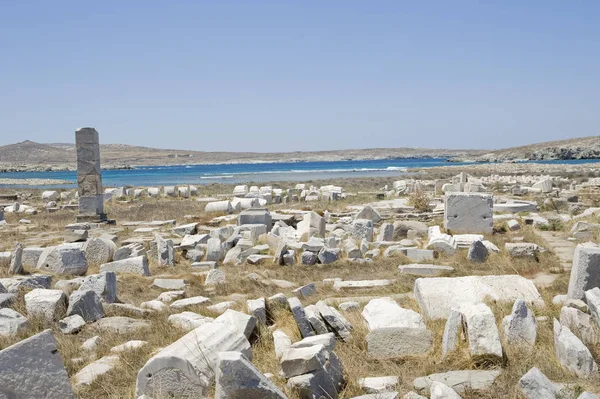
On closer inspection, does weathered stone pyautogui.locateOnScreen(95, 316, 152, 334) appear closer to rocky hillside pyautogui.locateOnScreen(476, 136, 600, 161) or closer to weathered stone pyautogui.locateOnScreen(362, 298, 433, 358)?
weathered stone pyautogui.locateOnScreen(362, 298, 433, 358)

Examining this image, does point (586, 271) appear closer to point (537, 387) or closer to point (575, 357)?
point (575, 357)

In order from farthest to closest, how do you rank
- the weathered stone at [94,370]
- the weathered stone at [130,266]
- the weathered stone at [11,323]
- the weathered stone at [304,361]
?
1. the weathered stone at [130,266]
2. the weathered stone at [11,323]
3. the weathered stone at [94,370]
4. the weathered stone at [304,361]

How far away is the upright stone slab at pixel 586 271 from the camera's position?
21.8ft

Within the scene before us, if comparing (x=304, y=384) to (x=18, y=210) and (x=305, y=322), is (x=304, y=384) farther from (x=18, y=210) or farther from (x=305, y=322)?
(x=18, y=210)

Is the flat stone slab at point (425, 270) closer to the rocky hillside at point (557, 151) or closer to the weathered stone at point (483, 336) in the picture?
the weathered stone at point (483, 336)

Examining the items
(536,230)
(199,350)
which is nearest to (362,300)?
(199,350)

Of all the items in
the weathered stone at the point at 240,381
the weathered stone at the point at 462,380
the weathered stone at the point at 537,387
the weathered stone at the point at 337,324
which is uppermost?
the weathered stone at the point at 240,381

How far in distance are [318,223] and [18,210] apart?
1640 centimetres

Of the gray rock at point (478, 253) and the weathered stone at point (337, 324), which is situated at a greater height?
the weathered stone at point (337, 324)

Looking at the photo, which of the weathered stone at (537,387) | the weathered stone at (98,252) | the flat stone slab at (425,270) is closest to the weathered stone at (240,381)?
the weathered stone at (537,387)

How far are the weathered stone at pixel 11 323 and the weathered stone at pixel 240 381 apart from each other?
12.1 ft

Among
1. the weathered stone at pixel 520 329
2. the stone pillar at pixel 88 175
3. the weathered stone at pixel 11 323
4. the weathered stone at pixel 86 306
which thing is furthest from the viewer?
the stone pillar at pixel 88 175

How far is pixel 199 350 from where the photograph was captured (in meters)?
4.88

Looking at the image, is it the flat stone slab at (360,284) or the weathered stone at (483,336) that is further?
the flat stone slab at (360,284)
